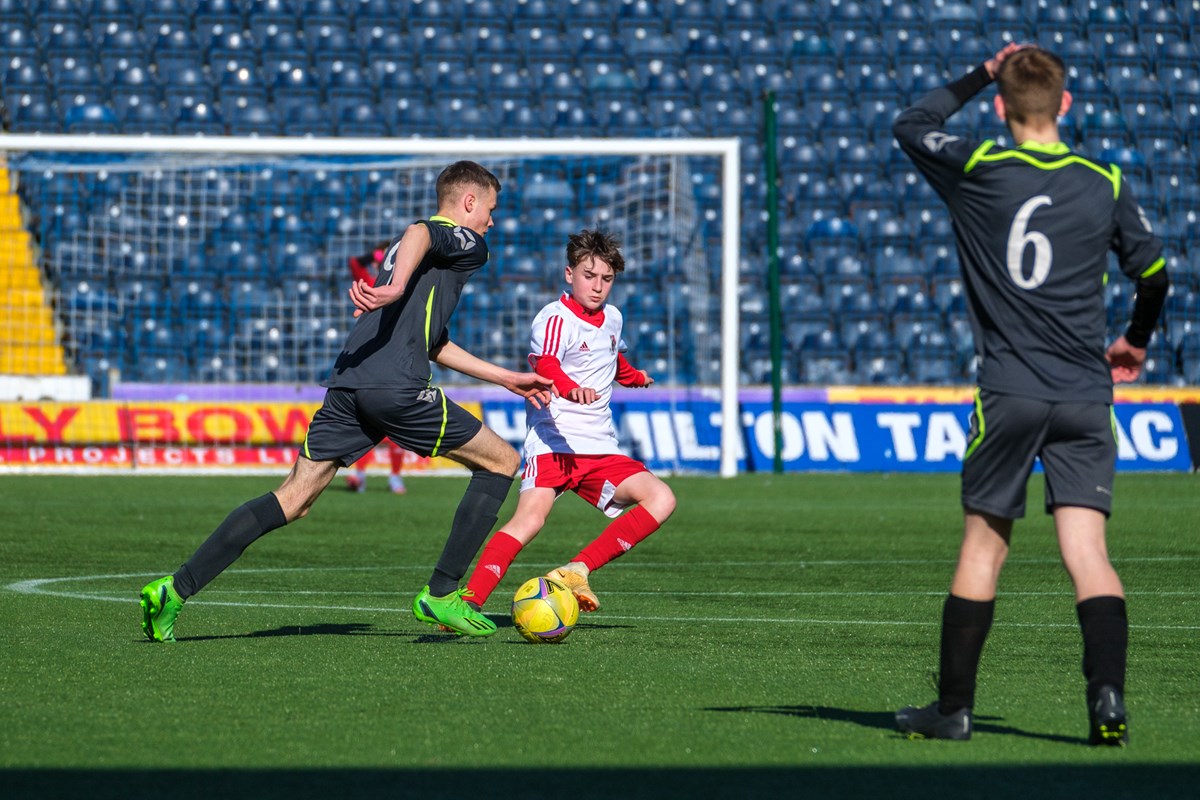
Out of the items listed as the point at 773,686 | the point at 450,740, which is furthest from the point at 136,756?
the point at 773,686

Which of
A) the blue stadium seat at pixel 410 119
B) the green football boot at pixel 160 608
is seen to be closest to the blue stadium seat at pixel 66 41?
the blue stadium seat at pixel 410 119

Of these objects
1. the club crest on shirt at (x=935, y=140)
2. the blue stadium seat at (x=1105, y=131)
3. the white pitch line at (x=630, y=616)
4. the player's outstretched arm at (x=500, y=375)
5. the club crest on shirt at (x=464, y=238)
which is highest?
the blue stadium seat at (x=1105, y=131)

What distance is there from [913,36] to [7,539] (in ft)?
62.1

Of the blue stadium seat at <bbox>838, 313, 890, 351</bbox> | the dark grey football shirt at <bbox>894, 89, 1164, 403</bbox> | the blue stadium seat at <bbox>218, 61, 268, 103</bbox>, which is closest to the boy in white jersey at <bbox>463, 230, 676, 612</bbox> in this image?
the dark grey football shirt at <bbox>894, 89, 1164, 403</bbox>

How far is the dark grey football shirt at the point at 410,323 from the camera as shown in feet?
21.8

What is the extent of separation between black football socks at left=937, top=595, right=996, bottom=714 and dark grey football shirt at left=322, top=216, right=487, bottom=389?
2839mm

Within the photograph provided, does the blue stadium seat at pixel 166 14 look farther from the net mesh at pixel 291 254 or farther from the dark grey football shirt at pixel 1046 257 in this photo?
the dark grey football shirt at pixel 1046 257

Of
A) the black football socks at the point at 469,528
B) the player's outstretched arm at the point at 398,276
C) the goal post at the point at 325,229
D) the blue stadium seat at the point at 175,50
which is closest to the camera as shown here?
the player's outstretched arm at the point at 398,276

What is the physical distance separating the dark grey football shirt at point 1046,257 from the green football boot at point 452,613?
2893 mm

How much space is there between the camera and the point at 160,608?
6.34 m

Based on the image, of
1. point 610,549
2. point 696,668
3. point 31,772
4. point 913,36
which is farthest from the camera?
point 913,36

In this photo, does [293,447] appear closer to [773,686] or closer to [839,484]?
[839,484]

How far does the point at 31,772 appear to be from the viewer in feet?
12.7

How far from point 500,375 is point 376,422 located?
54 centimetres
